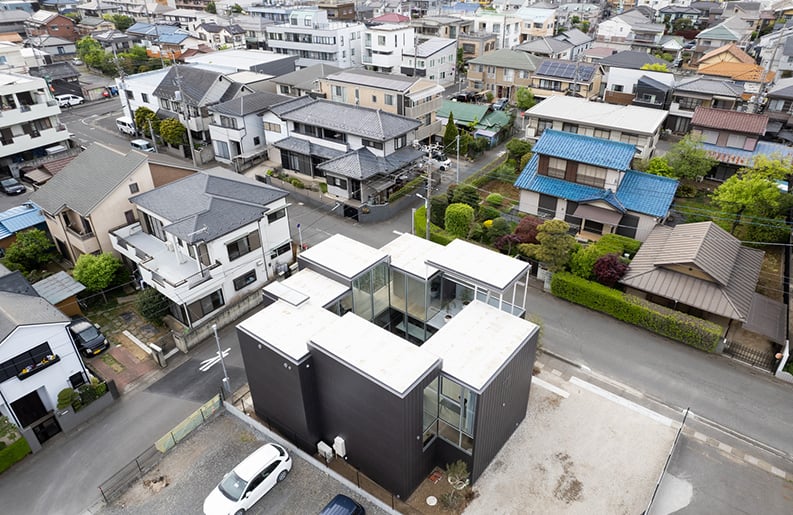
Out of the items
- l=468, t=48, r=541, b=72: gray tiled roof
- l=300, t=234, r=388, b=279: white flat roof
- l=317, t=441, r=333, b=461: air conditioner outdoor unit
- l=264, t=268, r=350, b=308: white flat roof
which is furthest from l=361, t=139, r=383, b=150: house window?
l=468, t=48, r=541, b=72: gray tiled roof

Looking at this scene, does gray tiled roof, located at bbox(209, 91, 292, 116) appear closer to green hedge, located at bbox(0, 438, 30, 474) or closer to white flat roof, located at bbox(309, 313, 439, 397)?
green hedge, located at bbox(0, 438, 30, 474)

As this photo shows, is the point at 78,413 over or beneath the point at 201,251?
beneath

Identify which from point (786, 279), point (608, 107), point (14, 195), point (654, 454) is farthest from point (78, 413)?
point (608, 107)

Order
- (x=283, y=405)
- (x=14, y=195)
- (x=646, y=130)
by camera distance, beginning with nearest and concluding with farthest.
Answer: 1. (x=283, y=405)
2. (x=646, y=130)
3. (x=14, y=195)

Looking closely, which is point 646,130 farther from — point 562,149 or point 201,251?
point 201,251

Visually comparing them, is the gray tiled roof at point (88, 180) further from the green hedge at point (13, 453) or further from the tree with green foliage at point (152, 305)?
the green hedge at point (13, 453)

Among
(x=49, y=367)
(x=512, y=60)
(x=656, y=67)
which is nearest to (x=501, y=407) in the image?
(x=49, y=367)
